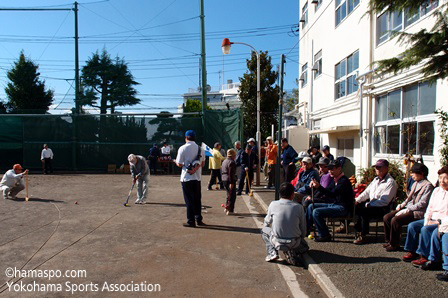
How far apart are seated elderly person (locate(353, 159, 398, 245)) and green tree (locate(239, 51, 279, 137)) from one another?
22815mm

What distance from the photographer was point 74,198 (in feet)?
36.3

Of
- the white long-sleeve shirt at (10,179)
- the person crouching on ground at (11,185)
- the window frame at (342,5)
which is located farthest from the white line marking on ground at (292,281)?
the window frame at (342,5)

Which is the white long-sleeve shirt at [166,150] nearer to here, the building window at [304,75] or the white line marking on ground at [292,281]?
the building window at [304,75]

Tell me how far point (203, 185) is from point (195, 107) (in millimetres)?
36761

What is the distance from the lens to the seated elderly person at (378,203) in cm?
619

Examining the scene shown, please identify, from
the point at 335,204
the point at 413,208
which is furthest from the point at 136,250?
the point at 413,208

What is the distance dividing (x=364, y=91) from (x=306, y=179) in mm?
5530

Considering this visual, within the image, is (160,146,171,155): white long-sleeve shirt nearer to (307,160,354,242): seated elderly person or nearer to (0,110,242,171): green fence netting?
(0,110,242,171): green fence netting

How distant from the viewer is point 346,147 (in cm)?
1358

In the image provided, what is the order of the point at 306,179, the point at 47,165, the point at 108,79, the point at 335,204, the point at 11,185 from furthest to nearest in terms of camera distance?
the point at 108,79
the point at 47,165
the point at 11,185
the point at 306,179
the point at 335,204

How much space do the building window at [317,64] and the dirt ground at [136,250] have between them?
9.95 m

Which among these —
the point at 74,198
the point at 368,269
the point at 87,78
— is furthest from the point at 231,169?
the point at 87,78

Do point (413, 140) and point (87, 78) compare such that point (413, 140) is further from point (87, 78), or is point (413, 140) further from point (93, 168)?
point (87, 78)

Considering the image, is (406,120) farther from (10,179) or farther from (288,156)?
(10,179)
